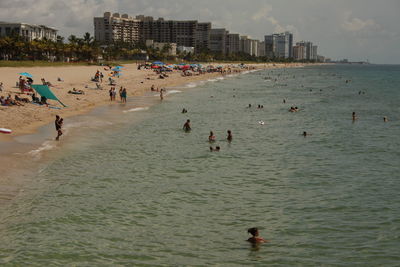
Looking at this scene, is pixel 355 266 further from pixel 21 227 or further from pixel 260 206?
pixel 21 227

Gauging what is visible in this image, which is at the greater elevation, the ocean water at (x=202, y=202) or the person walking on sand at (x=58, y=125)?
the person walking on sand at (x=58, y=125)

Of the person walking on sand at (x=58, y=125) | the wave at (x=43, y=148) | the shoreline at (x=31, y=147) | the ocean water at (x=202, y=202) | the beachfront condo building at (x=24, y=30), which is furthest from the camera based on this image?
the beachfront condo building at (x=24, y=30)

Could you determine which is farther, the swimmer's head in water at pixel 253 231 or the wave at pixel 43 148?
the wave at pixel 43 148

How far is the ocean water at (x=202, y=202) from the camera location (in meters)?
10.9

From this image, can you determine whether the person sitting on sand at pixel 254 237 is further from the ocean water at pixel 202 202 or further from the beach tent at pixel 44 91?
the beach tent at pixel 44 91

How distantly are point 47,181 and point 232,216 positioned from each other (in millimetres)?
7474

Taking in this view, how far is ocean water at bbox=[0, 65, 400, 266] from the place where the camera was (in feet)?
35.7

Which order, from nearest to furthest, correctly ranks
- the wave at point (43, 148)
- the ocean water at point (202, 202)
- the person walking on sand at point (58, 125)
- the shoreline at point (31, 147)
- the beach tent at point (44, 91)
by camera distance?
the ocean water at point (202, 202) → the shoreline at point (31, 147) → the wave at point (43, 148) → the person walking on sand at point (58, 125) → the beach tent at point (44, 91)

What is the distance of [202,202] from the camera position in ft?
48.2

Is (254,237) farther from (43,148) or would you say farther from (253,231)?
(43,148)

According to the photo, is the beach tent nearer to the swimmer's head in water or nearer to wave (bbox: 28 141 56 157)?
wave (bbox: 28 141 56 157)

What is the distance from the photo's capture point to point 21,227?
1195 centimetres

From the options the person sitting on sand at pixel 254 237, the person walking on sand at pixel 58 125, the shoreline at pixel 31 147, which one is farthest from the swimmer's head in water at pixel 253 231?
the person walking on sand at pixel 58 125

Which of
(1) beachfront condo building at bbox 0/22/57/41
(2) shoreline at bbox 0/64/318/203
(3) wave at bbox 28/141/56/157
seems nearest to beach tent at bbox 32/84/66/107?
(2) shoreline at bbox 0/64/318/203
